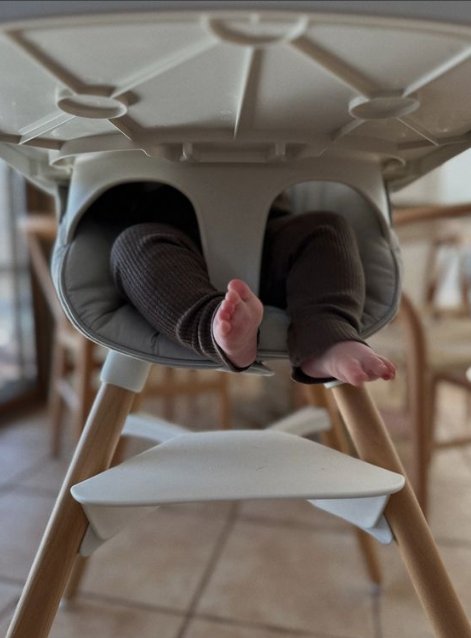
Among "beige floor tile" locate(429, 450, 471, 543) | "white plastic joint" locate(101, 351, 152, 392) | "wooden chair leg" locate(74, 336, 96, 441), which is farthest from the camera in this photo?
"wooden chair leg" locate(74, 336, 96, 441)

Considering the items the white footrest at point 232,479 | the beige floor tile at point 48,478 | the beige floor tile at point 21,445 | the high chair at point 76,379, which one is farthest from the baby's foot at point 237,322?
the beige floor tile at point 21,445

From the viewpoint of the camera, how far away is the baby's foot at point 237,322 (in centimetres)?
45

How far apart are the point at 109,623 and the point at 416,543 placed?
1.94 ft

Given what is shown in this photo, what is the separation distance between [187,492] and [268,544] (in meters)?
0.72

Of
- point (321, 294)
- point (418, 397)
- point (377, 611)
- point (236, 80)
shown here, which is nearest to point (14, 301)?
point (418, 397)

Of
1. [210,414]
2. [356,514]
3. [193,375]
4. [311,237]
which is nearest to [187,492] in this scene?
[356,514]

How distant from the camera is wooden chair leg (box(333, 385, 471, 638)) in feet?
1.59

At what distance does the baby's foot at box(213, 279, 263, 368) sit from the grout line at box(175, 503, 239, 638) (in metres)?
0.59

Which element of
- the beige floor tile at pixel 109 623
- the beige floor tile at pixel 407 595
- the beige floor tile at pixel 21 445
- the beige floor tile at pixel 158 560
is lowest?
the beige floor tile at pixel 21 445

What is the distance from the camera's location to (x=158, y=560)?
3.46 ft

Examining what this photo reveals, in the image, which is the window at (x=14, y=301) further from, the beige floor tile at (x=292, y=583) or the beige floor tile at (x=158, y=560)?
the beige floor tile at (x=292, y=583)

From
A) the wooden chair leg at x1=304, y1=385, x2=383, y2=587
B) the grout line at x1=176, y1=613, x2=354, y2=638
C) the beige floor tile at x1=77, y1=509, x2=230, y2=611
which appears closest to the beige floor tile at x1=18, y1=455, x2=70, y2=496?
the beige floor tile at x1=77, y1=509, x2=230, y2=611

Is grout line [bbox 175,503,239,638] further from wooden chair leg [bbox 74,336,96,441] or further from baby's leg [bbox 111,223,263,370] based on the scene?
baby's leg [bbox 111,223,263,370]

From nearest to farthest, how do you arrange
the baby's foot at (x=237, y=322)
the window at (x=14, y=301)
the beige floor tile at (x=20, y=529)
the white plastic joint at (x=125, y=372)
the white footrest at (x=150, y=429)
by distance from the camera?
the baby's foot at (x=237, y=322), the white plastic joint at (x=125, y=372), the white footrest at (x=150, y=429), the beige floor tile at (x=20, y=529), the window at (x=14, y=301)
